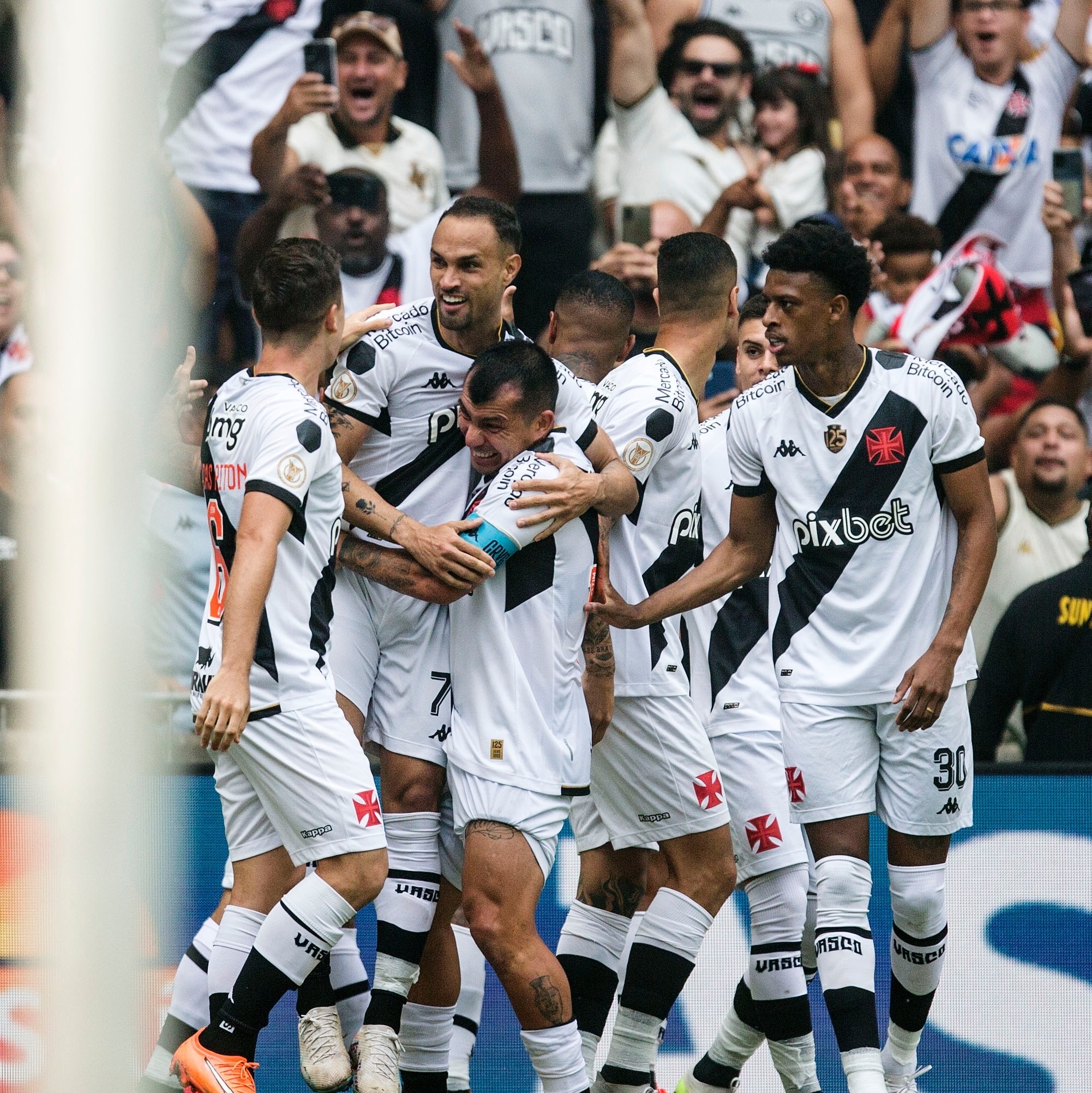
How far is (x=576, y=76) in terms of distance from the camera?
7.52 metres

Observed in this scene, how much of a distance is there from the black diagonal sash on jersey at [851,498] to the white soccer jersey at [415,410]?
27.3 inches

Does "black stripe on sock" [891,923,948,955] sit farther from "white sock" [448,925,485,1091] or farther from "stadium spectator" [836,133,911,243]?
"stadium spectator" [836,133,911,243]

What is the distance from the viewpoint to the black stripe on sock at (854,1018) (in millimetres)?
3928

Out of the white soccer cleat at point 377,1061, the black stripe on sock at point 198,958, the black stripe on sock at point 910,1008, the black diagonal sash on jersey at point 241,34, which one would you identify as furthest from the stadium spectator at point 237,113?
the black stripe on sock at point 910,1008

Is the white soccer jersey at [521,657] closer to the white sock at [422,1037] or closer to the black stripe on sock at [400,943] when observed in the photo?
the black stripe on sock at [400,943]

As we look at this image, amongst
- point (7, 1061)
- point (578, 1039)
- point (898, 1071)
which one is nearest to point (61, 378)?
point (7, 1061)

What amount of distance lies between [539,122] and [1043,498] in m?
2.98

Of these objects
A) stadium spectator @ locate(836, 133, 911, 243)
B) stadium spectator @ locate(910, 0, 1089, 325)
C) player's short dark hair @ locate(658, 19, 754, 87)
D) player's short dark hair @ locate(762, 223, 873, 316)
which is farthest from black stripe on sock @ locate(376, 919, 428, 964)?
stadium spectator @ locate(910, 0, 1089, 325)

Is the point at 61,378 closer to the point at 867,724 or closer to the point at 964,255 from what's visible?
the point at 867,724

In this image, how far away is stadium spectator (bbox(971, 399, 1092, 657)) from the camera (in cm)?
650

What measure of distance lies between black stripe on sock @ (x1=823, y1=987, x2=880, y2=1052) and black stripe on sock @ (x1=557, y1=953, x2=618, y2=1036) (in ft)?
2.47

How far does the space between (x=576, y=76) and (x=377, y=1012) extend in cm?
507

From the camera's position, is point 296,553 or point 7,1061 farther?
point 296,553

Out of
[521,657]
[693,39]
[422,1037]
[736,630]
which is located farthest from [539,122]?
[422,1037]
